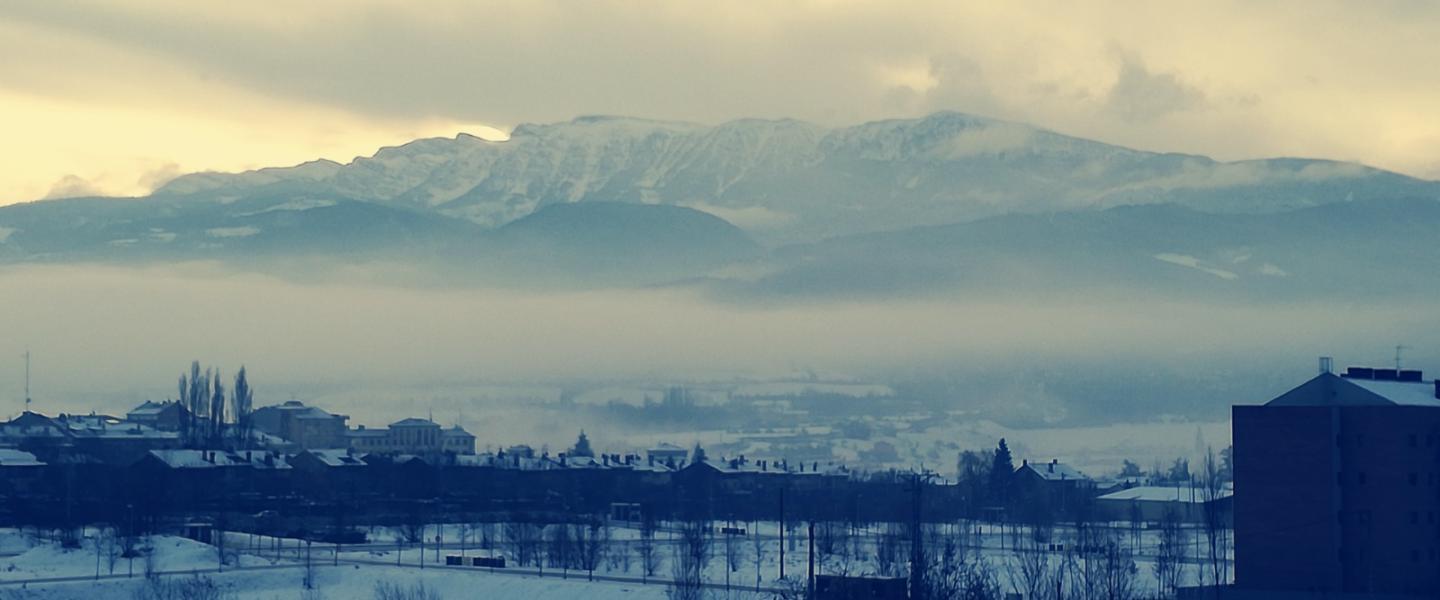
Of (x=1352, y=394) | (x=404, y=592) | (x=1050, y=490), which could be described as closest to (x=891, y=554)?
(x=1352, y=394)

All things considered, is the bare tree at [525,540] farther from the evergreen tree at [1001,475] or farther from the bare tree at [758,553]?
the evergreen tree at [1001,475]

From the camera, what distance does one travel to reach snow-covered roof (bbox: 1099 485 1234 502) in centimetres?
16938

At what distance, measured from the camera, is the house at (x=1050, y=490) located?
172 meters

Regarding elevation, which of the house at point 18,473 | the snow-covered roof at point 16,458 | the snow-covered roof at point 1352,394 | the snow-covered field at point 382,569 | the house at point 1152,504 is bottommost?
the snow-covered field at point 382,569

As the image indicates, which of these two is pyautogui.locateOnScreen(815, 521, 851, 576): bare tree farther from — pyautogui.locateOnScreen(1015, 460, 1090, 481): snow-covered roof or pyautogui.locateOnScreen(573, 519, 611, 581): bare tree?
pyautogui.locateOnScreen(1015, 460, 1090, 481): snow-covered roof

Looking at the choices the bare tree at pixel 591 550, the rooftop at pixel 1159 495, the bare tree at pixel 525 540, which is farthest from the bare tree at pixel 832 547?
the rooftop at pixel 1159 495

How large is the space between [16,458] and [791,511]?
170 feet

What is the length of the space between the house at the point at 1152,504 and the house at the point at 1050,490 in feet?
5.82

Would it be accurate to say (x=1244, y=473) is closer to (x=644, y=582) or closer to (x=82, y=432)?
(x=644, y=582)

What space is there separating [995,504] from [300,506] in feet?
213

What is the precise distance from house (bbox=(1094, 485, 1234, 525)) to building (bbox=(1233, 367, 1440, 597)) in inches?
2470

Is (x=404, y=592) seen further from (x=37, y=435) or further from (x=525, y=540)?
(x=37, y=435)

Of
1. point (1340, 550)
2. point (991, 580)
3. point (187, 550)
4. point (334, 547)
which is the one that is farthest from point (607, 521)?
point (1340, 550)

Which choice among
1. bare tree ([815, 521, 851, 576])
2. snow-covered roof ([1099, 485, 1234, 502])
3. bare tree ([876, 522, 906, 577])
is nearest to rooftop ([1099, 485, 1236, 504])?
snow-covered roof ([1099, 485, 1234, 502])
